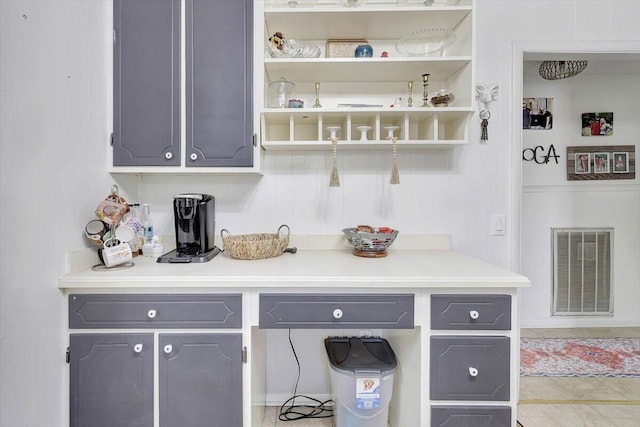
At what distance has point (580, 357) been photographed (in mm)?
2361

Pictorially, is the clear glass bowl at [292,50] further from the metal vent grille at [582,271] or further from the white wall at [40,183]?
the metal vent grille at [582,271]

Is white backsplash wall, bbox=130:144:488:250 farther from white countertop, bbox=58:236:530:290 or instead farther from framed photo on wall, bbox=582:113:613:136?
framed photo on wall, bbox=582:113:613:136

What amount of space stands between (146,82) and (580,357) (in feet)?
10.7

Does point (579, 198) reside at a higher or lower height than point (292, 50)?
lower

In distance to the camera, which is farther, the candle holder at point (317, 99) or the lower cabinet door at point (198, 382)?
the candle holder at point (317, 99)

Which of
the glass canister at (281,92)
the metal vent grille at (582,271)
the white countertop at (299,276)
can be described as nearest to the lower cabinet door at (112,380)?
the white countertop at (299,276)

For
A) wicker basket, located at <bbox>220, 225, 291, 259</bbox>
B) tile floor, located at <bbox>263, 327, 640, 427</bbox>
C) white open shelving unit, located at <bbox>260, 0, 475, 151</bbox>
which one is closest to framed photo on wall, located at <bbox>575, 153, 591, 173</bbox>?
tile floor, located at <bbox>263, 327, 640, 427</bbox>

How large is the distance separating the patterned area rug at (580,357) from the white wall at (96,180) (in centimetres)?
103

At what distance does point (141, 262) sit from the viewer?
4.86 feet

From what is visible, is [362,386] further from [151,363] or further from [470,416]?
[151,363]

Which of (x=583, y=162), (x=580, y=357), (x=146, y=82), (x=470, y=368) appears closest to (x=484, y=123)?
(x=470, y=368)

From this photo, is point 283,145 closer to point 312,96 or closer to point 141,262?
point 312,96

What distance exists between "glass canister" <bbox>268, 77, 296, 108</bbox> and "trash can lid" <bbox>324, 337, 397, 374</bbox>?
1243 mm

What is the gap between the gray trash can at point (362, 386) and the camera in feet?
4.53
